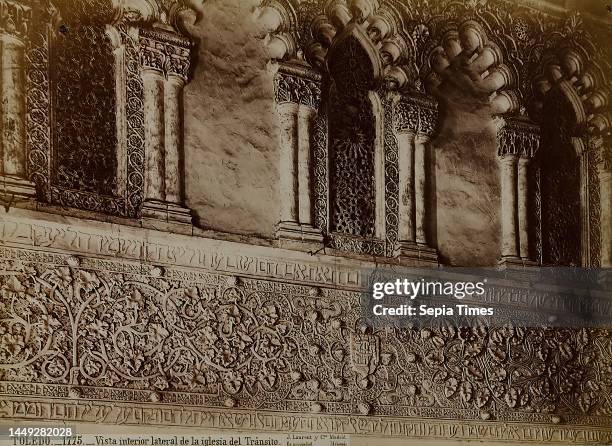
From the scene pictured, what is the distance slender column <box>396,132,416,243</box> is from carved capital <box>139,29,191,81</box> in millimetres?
1601

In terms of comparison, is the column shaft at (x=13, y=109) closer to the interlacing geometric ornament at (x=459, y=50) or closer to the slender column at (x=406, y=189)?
the interlacing geometric ornament at (x=459, y=50)

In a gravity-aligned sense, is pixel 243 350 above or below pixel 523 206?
below

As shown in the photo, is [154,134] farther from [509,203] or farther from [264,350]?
[509,203]

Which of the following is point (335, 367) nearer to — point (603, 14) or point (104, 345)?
point (104, 345)

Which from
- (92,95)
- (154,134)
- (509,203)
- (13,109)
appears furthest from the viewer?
(509,203)

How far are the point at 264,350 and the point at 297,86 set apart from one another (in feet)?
5.62

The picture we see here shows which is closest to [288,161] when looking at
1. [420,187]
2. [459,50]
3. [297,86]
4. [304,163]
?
[304,163]

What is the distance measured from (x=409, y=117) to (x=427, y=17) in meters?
0.78

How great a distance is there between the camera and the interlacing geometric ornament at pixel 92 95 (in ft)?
Answer: 18.8

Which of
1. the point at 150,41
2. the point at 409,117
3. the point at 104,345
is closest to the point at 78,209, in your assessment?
the point at 104,345

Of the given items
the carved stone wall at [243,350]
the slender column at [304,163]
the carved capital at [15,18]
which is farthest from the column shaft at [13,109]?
the slender column at [304,163]

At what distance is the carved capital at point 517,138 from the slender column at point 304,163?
1505mm

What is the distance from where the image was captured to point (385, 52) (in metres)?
6.95

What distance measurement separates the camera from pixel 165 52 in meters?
6.16
